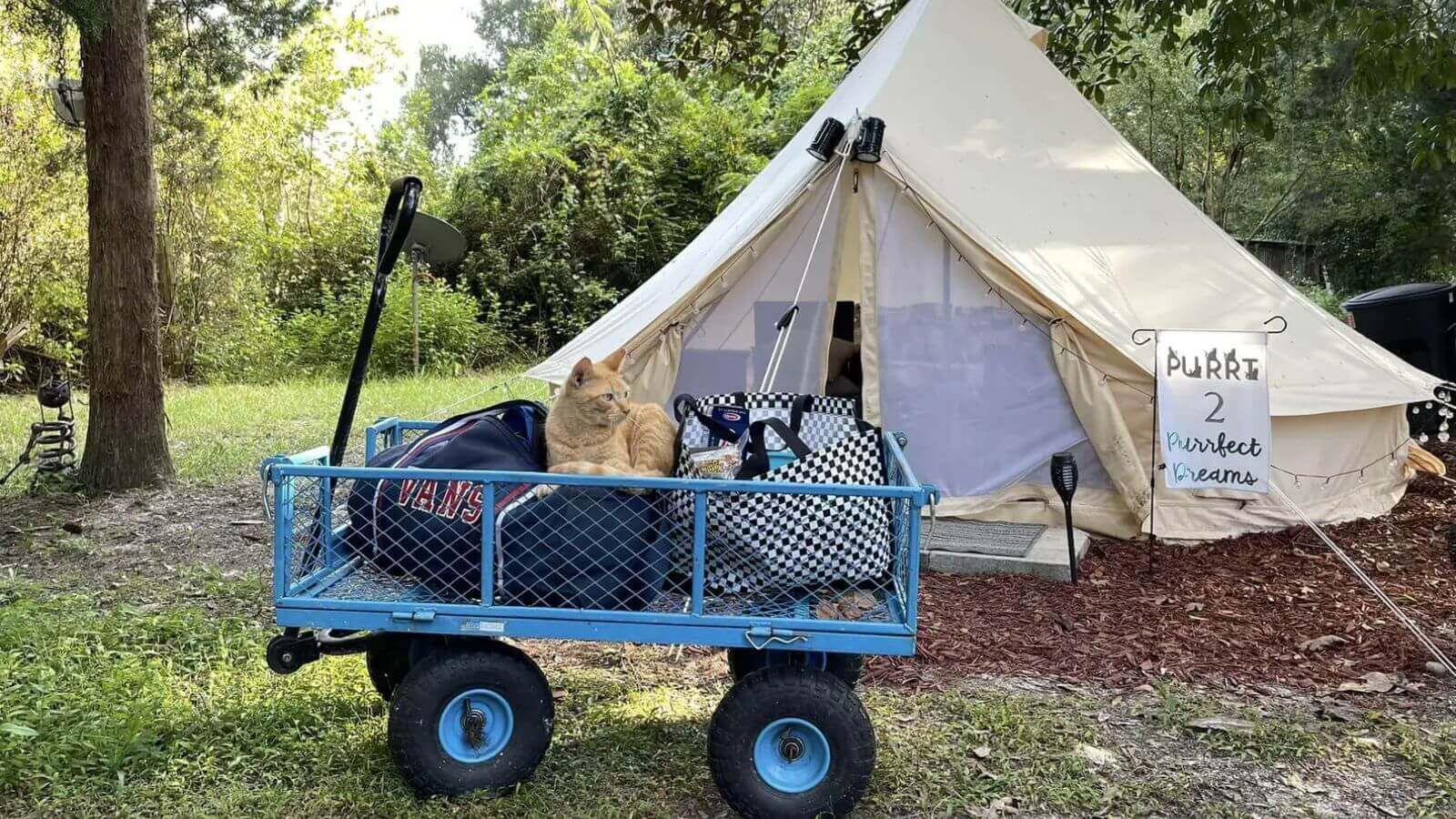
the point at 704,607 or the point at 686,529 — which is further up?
the point at 686,529

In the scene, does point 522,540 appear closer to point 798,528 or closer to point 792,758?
point 798,528

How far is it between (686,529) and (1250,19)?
6.66 meters

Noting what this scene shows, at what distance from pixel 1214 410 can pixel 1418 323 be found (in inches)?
183

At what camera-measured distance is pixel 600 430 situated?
3.29 metres

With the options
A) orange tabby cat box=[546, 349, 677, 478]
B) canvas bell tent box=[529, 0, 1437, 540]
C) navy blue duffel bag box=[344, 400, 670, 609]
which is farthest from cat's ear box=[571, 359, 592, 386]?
canvas bell tent box=[529, 0, 1437, 540]

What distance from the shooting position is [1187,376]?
459cm

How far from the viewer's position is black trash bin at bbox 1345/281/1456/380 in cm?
785

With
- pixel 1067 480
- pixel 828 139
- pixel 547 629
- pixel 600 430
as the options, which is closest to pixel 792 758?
pixel 547 629

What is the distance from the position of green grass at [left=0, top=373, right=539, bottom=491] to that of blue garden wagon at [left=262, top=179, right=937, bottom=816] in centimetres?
384

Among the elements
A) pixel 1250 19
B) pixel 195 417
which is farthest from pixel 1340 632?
pixel 195 417

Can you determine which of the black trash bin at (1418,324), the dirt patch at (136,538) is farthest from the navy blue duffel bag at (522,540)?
the black trash bin at (1418,324)

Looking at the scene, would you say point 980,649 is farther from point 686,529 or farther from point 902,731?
point 686,529

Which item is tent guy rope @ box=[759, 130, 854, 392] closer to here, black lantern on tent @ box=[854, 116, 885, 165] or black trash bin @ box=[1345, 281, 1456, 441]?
black lantern on tent @ box=[854, 116, 885, 165]

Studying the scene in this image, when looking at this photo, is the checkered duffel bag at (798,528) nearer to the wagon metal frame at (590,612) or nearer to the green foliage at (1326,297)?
the wagon metal frame at (590,612)
